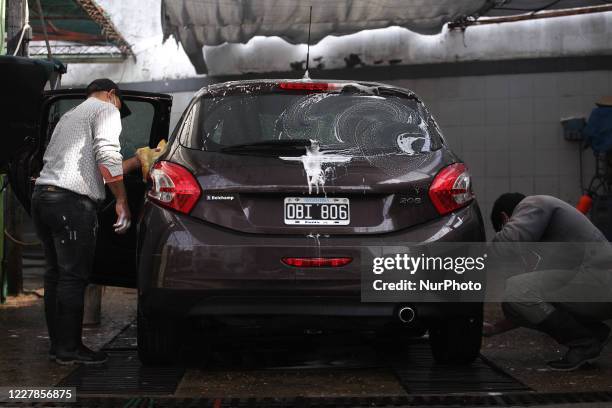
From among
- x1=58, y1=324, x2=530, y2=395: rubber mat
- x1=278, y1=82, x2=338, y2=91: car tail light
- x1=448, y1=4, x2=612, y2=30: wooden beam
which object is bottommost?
x1=58, y1=324, x2=530, y2=395: rubber mat

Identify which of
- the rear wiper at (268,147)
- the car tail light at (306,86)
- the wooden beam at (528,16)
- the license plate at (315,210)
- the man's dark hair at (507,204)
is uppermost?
the wooden beam at (528,16)

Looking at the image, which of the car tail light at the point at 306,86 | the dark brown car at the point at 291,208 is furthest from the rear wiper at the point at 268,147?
the car tail light at the point at 306,86

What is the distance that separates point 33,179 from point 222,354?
1703 mm

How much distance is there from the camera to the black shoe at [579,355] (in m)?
5.84

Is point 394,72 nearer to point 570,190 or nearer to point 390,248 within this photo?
point 570,190

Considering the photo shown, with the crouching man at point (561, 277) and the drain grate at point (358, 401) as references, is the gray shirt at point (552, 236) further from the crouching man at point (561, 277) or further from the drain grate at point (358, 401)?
the drain grate at point (358, 401)

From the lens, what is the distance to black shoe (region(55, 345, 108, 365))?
6000 millimetres

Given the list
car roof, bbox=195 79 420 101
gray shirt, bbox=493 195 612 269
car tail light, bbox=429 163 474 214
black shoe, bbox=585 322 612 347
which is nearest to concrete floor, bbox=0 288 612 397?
black shoe, bbox=585 322 612 347

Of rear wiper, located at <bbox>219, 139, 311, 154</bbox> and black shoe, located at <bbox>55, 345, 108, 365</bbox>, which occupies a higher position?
rear wiper, located at <bbox>219, 139, 311, 154</bbox>

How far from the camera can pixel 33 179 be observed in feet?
22.1

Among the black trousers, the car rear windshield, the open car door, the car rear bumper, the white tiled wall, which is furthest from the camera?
the white tiled wall

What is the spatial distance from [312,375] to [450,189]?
52.2 inches

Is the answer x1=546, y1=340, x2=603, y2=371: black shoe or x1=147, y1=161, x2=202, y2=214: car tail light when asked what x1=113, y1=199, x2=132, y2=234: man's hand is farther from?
x1=546, y1=340, x2=603, y2=371: black shoe

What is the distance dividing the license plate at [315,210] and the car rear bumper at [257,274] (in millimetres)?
105
